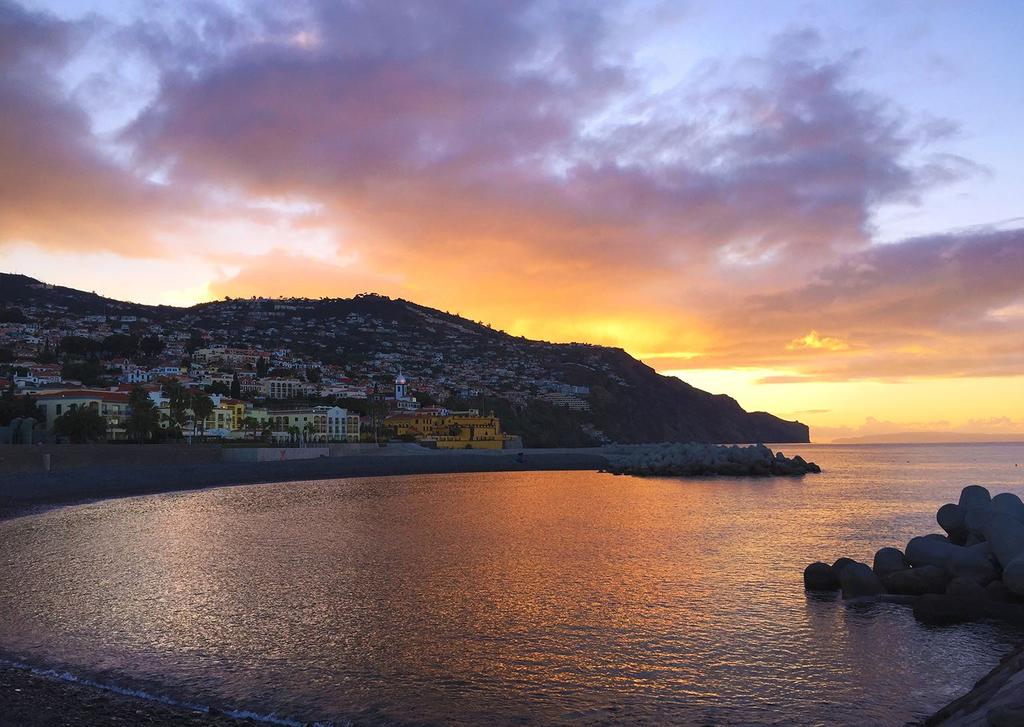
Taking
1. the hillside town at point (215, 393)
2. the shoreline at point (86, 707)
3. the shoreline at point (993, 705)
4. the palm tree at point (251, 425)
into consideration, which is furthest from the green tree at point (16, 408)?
the shoreline at point (993, 705)

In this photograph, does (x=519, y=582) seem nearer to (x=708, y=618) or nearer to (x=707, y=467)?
(x=708, y=618)

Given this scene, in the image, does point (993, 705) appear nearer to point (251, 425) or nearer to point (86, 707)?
point (86, 707)

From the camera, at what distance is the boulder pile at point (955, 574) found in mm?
14219

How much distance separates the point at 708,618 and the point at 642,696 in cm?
469

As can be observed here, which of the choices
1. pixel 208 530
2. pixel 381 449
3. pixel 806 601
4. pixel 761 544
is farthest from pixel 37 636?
pixel 381 449

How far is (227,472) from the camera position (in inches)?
2327

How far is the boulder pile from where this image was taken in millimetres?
14219

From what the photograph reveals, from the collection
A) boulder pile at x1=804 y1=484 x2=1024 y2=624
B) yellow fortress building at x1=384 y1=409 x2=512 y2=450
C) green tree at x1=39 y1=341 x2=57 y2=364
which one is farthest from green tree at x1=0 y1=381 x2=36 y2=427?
green tree at x1=39 y1=341 x2=57 y2=364

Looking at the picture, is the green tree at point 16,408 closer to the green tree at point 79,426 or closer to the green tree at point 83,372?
the green tree at point 79,426

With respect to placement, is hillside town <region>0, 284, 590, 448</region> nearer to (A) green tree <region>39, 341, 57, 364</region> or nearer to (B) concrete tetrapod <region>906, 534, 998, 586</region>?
(A) green tree <region>39, 341, 57, 364</region>

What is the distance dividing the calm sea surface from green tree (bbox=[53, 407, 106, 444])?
36.1 meters

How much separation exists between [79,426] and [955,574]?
2474 inches

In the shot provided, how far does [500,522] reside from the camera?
3102cm

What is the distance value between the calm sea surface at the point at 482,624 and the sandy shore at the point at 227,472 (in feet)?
47.2
